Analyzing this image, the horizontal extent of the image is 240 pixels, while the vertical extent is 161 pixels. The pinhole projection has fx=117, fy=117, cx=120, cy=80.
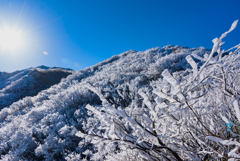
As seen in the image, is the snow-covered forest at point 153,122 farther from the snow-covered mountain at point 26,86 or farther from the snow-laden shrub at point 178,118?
the snow-covered mountain at point 26,86

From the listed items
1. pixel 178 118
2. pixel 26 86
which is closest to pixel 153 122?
pixel 178 118

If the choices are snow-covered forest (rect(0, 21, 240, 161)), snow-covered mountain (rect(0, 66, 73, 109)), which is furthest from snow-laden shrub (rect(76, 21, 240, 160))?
snow-covered mountain (rect(0, 66, 73, 109))

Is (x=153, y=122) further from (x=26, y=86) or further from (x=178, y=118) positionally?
(x=26, y=86)

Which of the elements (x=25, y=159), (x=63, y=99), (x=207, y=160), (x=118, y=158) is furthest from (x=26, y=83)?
(x=207, y=160)

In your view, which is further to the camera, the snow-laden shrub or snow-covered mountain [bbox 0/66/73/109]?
snow-covered mountain [bbox 0/66/73/109]

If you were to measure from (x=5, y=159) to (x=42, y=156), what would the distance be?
91 cm

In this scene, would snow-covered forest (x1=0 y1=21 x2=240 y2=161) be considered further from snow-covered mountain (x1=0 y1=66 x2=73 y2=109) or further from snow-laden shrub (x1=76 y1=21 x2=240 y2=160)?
snow-covered mountain (x1=0 y1=66 x2=73 y2=109)

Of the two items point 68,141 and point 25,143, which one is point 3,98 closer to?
point 25,143

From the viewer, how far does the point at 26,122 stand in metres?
4.79

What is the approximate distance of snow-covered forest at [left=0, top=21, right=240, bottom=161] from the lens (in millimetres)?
758

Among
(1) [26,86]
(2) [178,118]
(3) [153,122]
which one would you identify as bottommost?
(3) [153,122]

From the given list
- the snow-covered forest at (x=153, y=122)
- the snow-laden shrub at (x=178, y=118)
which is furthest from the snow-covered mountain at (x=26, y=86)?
the snow-laden shrub at (x=178, y=118)

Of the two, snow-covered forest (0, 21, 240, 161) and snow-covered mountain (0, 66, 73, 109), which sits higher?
snow-covered mountain (0, 66, 73, 109)

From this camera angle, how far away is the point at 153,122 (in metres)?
0.86
